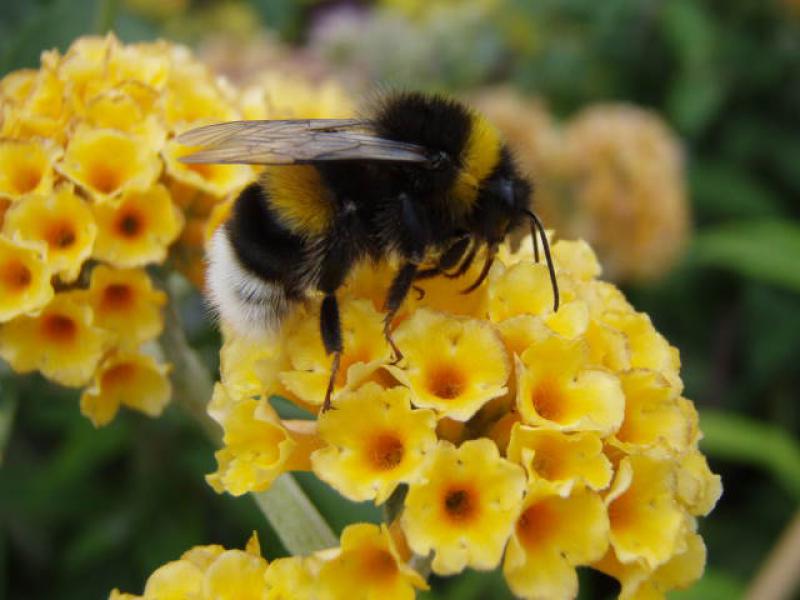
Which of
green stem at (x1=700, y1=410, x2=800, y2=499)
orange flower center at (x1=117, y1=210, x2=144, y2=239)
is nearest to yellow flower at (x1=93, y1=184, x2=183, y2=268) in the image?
orange flower center at (x1=117, y1=210, x2=144, y2=239)

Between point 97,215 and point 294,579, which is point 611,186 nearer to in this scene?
point 97,215

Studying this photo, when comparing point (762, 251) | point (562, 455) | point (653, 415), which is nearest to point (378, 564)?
point (562, 455)

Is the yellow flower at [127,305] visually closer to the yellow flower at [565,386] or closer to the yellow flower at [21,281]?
the yellow flower at [21,281]

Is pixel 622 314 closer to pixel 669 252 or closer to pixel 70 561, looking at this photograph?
pixel 70 561

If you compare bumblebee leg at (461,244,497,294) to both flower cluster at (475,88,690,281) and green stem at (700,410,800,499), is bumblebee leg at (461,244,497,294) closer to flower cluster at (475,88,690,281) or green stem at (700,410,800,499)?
green stem at (700,410,800,499)

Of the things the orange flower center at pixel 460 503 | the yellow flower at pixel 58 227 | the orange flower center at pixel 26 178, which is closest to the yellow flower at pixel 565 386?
the orange flower center at pixel 460 503

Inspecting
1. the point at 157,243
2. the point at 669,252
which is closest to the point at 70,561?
the point at 157,243
